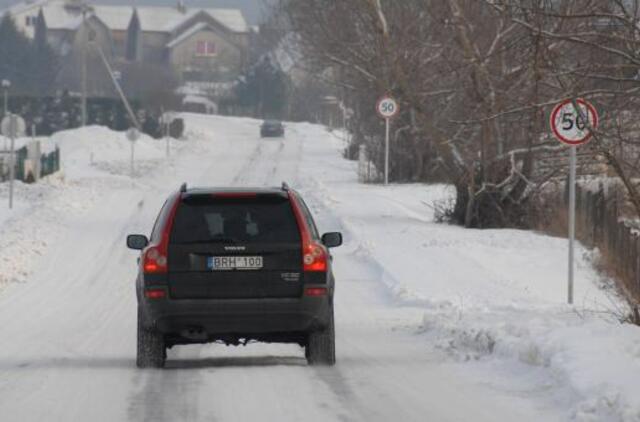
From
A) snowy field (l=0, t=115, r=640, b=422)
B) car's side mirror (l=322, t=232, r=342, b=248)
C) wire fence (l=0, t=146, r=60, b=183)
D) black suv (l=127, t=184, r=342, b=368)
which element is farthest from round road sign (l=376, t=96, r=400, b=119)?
black suv (l=127, t=184, r=342, b=368)

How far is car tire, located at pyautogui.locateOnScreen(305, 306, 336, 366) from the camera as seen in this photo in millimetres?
14016

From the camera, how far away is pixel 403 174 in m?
55.1

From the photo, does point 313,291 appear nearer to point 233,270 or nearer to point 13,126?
point 233,270

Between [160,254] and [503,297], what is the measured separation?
8903mm

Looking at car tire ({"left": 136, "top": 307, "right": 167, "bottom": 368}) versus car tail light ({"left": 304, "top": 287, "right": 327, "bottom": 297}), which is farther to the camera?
car tire ({"left": 136, "top": 307, "right": 167, "bottom": 368})

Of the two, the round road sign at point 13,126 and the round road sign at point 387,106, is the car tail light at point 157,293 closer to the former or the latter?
the round road sign at point 13,126

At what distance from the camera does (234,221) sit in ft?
44.7

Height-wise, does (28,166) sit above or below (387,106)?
below

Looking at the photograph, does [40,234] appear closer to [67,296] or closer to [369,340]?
[67,296]

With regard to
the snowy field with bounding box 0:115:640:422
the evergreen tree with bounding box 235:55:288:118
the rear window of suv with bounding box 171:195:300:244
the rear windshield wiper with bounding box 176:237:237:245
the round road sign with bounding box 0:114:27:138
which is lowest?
the snowy field with bounding box 0:115:640:422

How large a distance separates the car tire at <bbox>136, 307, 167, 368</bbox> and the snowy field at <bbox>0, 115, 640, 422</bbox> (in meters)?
0.17

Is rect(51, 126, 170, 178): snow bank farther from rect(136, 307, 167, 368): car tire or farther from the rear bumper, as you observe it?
the rear bumper

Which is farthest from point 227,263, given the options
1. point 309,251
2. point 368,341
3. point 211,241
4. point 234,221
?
point 368,341

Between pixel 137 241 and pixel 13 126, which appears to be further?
pixel 13 126
